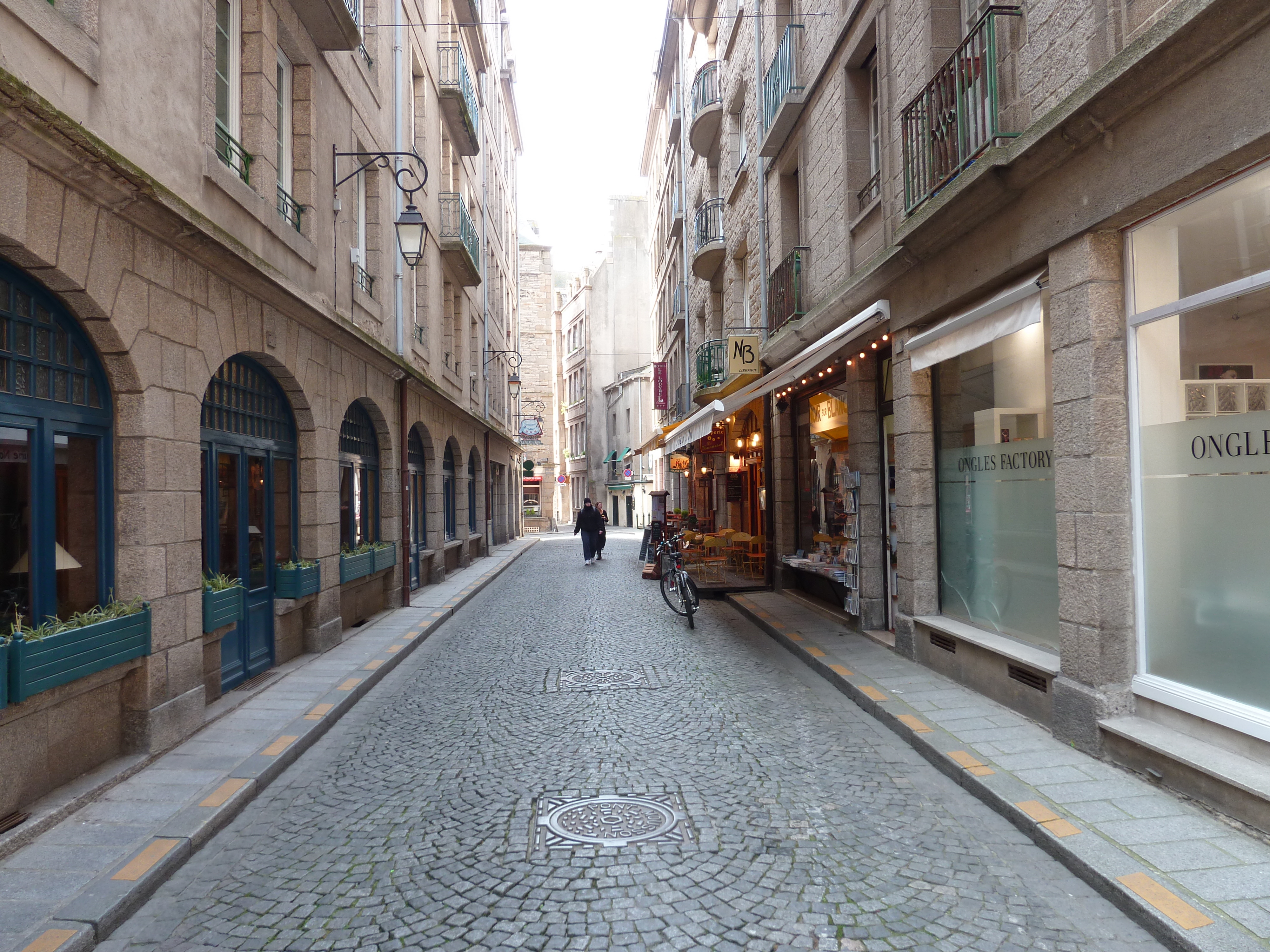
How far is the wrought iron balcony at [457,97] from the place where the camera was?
17.4 meters

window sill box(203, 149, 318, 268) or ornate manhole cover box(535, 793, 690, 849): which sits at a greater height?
window sill box(203, 149, 318, 268)

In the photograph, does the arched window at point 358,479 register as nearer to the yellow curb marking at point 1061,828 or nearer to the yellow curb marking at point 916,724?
the yellow curb marking at point 916,724

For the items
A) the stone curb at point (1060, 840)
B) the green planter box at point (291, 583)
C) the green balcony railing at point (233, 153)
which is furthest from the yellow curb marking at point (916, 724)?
the green balcony railing at point (233, 153)

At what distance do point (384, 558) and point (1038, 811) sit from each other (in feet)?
31.3

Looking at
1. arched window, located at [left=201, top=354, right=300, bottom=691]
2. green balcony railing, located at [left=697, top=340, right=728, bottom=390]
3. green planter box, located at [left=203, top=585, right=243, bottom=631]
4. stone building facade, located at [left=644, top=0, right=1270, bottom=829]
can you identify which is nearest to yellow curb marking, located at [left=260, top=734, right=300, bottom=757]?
green planter box, located at [left=203, top=585, right=243, bottom=631]

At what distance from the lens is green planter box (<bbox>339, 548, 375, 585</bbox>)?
10039mm

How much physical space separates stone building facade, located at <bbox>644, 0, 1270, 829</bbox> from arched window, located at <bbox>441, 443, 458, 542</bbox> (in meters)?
10.9

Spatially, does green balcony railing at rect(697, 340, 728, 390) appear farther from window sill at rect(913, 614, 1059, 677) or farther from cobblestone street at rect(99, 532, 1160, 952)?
cobblestone street at rect(99, 532, 1160, 952)

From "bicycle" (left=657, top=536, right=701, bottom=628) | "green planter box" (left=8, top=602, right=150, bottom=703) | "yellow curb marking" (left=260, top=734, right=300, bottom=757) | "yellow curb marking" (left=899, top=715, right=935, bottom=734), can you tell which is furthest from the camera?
"bicycle" (left=657, top=536, right=701, bottom=628)

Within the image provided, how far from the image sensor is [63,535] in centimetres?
505

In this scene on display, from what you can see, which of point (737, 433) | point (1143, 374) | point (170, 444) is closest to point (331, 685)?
point (170, 444)

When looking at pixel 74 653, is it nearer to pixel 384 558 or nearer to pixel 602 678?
pixel 602 678

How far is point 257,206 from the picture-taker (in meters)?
7.57

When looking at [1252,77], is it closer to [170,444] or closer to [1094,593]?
[1094,593]
